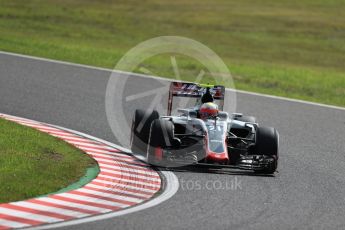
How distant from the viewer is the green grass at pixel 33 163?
11.5 metres

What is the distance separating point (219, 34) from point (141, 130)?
21826 millimetres

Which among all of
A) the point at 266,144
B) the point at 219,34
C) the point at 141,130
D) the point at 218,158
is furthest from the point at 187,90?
the point at 219,34

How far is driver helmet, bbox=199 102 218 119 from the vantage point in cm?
1469

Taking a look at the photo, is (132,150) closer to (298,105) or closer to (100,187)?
(100,187)

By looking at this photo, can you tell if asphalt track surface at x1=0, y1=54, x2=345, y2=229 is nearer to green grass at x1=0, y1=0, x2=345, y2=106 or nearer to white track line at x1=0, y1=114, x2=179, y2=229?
white track line at x1=0, y1=114, x2=179, y2=229

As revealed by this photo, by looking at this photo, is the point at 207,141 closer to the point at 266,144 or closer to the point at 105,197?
the point at 266,144

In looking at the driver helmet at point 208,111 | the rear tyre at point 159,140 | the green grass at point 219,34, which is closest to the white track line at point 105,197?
the rear tyre at point 159,140

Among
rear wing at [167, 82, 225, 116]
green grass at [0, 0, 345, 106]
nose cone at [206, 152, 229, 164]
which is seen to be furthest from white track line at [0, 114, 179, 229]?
green grass at [0, 0, 345, 106]

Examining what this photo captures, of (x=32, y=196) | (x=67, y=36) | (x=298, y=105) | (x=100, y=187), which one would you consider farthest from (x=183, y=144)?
(x=67, y=36)

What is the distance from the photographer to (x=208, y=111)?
14.7 meters

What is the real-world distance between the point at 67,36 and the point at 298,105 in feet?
45.3

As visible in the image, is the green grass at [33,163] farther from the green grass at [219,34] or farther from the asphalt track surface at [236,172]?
the green grass at [219,34]

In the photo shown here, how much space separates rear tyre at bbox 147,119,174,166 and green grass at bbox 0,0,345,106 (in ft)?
32.1

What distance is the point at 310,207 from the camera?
11.9 meters
